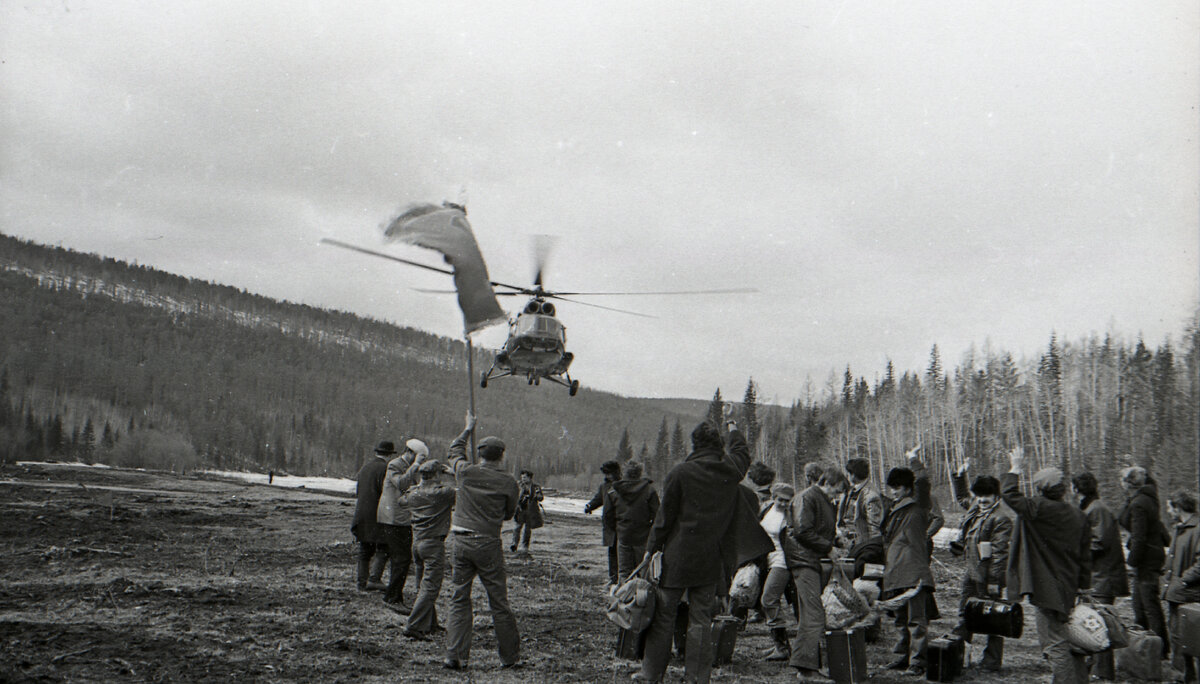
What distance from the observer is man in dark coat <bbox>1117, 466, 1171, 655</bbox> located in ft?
27.5

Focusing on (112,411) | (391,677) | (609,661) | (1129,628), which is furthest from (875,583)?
(112,411)

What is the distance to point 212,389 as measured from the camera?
456 feet

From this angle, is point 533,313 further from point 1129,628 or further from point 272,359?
point 272,359

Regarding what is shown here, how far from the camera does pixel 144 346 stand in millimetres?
142750

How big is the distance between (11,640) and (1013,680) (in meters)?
9.03

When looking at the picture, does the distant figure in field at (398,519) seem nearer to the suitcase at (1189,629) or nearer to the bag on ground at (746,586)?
the bag on ground at (746,586)

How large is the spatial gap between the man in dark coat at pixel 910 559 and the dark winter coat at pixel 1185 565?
238cm

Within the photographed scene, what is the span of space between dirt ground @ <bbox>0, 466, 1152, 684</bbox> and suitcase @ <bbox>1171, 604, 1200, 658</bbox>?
131 cm

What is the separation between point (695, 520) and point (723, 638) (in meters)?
1.70

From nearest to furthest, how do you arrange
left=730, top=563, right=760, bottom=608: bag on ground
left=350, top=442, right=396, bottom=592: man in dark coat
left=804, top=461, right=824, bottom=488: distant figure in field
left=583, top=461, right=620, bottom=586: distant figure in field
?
left=804, top=461, right=824, bottom=488: distant figure in field < left=730, top=563, right=760, bottom=608: bag on ground < left=350, top=442, right=396, bottom=592: man in dark coat < left=583, top=461, right=620, bottom=586: distant figure in field

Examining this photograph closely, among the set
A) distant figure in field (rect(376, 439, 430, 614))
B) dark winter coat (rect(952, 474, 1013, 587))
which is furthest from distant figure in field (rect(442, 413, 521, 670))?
Answer: dark winter coat (rect(952, 474, 1013, 587))

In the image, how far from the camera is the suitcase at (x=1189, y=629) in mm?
6863

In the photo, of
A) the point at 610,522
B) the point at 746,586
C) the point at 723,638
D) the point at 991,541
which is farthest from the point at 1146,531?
the point at 610,522

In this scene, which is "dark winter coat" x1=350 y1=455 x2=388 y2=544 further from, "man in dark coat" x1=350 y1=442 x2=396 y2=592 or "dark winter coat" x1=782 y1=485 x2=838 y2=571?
"dark winter coat" x1=782 y1=485 x2=838 y2=571
